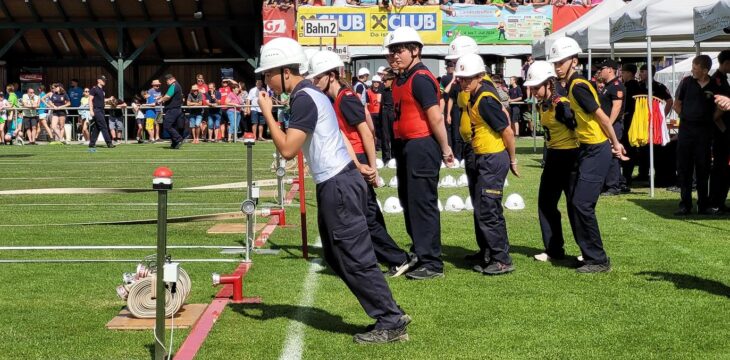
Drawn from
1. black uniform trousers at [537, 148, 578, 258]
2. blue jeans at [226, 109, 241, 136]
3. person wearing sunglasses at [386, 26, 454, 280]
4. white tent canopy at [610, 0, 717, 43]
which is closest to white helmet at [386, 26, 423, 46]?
person wearing sunglasses at [386, 26, 454, 280]

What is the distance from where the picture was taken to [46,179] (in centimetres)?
1958

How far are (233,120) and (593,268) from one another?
86.0ft

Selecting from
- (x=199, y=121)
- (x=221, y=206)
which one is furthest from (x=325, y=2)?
(x=221, y=206)

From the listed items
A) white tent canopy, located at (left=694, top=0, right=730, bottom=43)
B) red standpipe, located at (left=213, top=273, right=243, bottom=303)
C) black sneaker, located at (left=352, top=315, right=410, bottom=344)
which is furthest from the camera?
white tent canopy, located at (left=694, top=0, right=730, bottom=43)

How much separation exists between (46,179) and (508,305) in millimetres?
13442

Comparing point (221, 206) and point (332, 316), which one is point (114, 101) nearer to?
point (221, 206)

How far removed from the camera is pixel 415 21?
3447 centimetres

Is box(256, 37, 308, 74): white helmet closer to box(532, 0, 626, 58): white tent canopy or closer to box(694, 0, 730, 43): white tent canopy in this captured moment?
box(694, 0, 730, 43): white tent canopy

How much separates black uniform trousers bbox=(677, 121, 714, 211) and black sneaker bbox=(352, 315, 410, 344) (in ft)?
26.6

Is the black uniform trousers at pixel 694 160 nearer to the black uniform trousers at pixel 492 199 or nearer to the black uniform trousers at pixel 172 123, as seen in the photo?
the black uniform trousers at pixel 492 199

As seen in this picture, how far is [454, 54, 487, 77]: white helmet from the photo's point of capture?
30.7 feet

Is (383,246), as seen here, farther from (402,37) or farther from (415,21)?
(415,21)

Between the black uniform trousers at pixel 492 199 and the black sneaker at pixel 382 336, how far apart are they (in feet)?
8.99

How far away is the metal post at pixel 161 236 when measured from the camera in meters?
5.52
